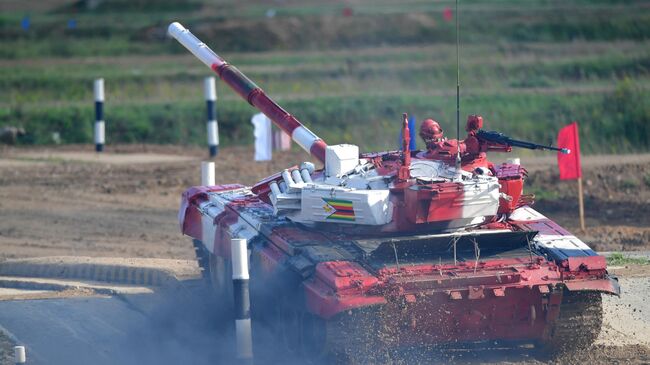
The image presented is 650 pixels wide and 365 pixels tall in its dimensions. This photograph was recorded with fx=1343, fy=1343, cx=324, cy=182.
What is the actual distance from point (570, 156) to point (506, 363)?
23.8 ft

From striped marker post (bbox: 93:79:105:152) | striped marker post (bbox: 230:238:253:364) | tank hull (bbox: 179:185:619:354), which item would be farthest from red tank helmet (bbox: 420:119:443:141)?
striped marker post (bbox: 93:79:105:152)

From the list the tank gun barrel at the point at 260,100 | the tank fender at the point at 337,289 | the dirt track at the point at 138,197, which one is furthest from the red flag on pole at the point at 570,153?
the tank fender at the point at 337,289

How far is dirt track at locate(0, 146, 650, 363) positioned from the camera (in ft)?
57.3

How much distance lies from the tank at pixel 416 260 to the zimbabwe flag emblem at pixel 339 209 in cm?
1

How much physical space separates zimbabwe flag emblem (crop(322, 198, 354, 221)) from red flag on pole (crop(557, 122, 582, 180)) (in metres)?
6.67

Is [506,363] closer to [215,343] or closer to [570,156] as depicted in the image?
[215,343]

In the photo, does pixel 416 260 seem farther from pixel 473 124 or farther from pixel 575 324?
pixel 473 124

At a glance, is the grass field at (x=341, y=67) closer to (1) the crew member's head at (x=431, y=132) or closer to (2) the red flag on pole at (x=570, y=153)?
(2) the red flag on pole at (x=570, y=153)

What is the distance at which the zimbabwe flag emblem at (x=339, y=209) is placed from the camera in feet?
36.9

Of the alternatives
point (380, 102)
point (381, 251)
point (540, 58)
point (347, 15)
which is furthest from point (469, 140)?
point (347, 15)

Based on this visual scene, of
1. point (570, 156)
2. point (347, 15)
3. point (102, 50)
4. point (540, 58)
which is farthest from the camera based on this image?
point (347, 15)

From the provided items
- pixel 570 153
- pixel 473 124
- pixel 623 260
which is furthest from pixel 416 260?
pixel 570 153

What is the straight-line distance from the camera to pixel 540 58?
1372 inches

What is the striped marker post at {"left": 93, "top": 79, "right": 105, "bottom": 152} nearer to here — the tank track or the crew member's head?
the crew member's head
